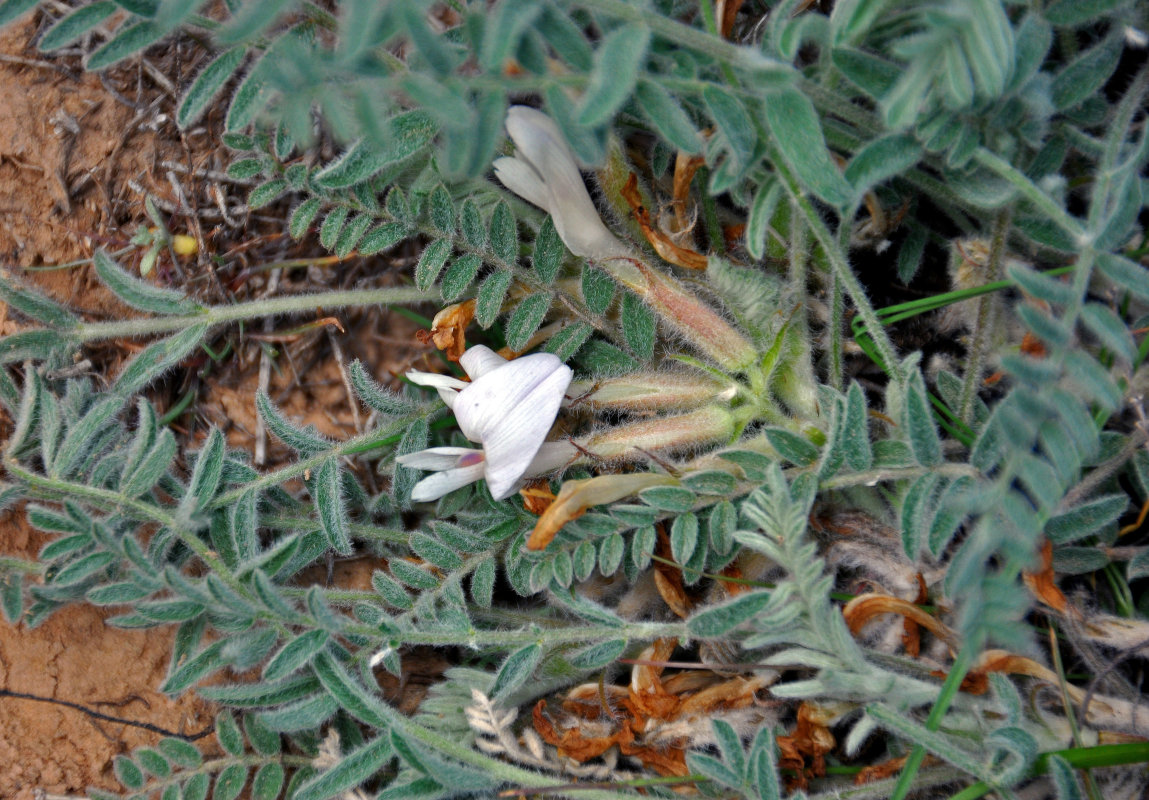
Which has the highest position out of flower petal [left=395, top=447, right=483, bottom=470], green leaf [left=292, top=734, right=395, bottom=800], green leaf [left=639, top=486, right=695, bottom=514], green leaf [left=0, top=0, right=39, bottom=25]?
green leaf [left=0, top=0, right=39, bottom=25]

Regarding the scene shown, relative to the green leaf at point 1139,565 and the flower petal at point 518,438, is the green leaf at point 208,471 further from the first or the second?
the green leaf at point 1139,565

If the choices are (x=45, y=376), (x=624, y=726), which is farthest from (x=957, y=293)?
(x=45, y=376)

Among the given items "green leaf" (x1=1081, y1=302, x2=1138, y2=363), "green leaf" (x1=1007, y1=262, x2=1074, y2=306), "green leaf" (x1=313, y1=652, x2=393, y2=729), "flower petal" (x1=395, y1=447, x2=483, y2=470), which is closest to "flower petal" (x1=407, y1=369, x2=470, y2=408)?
"flower petal" (x1=395, y1=447, x2=483, y2=470)

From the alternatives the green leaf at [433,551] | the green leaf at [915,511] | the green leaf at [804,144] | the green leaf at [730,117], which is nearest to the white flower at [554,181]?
the green leaf at [730,117]

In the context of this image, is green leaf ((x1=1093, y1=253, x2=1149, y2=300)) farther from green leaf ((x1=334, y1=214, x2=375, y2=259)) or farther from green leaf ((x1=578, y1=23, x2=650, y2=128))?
green leaf ((x1=334, y1=214, x2=375, y2=259))

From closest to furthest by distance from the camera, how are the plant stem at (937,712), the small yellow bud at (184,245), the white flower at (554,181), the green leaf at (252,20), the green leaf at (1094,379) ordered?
the green leaf at (252,20), the green leaf at (1094,379), the plant stem at (937,712), the white flower at (554,181), the small yellow bud at (184,245)

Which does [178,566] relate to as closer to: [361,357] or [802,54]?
[361,357]
